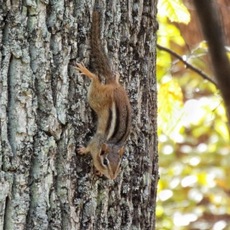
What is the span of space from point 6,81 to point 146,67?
522 millimetres

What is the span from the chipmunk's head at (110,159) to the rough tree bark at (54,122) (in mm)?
29

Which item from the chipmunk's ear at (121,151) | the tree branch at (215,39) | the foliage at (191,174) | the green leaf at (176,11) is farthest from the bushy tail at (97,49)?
the foliage at (191,174)

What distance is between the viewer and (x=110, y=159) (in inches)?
68.8

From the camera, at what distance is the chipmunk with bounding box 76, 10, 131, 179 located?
1675mm

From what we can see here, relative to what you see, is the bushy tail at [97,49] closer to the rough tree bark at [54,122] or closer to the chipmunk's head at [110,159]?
the rough tree bark at [54,122]

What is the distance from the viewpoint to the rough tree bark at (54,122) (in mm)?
1519

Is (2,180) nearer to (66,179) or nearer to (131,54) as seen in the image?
(66,179)

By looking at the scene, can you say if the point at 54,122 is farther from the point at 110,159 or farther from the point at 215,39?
the point at 215,39

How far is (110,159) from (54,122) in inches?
9.8

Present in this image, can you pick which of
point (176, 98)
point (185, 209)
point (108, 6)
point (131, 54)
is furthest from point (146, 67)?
point (185, 209)

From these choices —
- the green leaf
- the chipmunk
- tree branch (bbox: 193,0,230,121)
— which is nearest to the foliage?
the green leaf

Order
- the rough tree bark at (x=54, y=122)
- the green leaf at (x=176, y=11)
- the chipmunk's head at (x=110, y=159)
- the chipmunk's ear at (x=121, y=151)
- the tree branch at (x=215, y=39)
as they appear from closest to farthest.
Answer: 1. the tree branch at (x=215, y=39)
2. the rough tree bark at (x=54, y=122)
3. the chipmunk's head at (x=110, y=159)
4. the chipmunk's ear at (x=121, y=151)
5. the green leaf at (x=176, y=11)

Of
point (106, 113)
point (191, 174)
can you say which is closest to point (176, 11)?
point (106, 113)

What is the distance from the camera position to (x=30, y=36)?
1.58 metres
